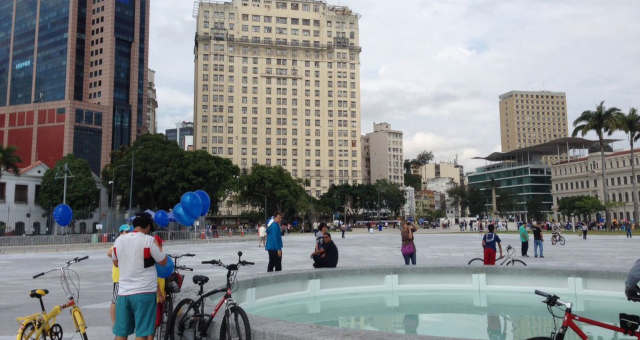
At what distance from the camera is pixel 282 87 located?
114250 mm

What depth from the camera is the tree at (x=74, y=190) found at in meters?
59.2

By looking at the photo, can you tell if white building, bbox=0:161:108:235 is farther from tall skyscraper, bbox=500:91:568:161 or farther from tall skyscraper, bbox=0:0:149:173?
tall skyscraper, bbox=500:91:568:161

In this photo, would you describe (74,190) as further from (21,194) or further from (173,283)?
(173,283)

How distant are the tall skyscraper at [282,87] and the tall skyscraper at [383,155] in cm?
4826

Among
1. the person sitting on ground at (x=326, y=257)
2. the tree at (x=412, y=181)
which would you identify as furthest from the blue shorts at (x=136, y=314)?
the tree at (x=412, y=181)

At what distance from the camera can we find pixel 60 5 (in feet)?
344

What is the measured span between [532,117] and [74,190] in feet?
601

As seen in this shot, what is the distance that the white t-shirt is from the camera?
5.04 meters

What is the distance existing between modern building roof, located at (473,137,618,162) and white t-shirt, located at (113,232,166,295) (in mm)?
117101

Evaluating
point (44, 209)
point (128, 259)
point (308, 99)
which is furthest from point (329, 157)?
point (128, 259)

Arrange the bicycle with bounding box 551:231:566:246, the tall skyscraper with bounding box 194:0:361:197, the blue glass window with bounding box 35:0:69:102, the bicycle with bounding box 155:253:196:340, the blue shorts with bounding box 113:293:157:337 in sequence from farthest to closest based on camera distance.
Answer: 1. the tall skyscraper with bounding box 194:0:361:197
2. the blue glass window with bounding box 35:0:69:102
3. the bicycle with bounding box 551:231:566:246
4. the bicycle with bounding box 155:253:196:340
5. the blue shorts with bounding box 113:293:157:337

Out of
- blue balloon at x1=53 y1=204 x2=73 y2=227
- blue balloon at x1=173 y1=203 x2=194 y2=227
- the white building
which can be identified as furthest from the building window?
blue balloon at x1=173 y1=203 x2=194 y2=227

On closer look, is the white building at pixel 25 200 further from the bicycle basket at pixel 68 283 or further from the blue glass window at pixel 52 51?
the blue glass window at pixel 52 51

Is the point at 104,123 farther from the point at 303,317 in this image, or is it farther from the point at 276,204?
the point at 303,317
